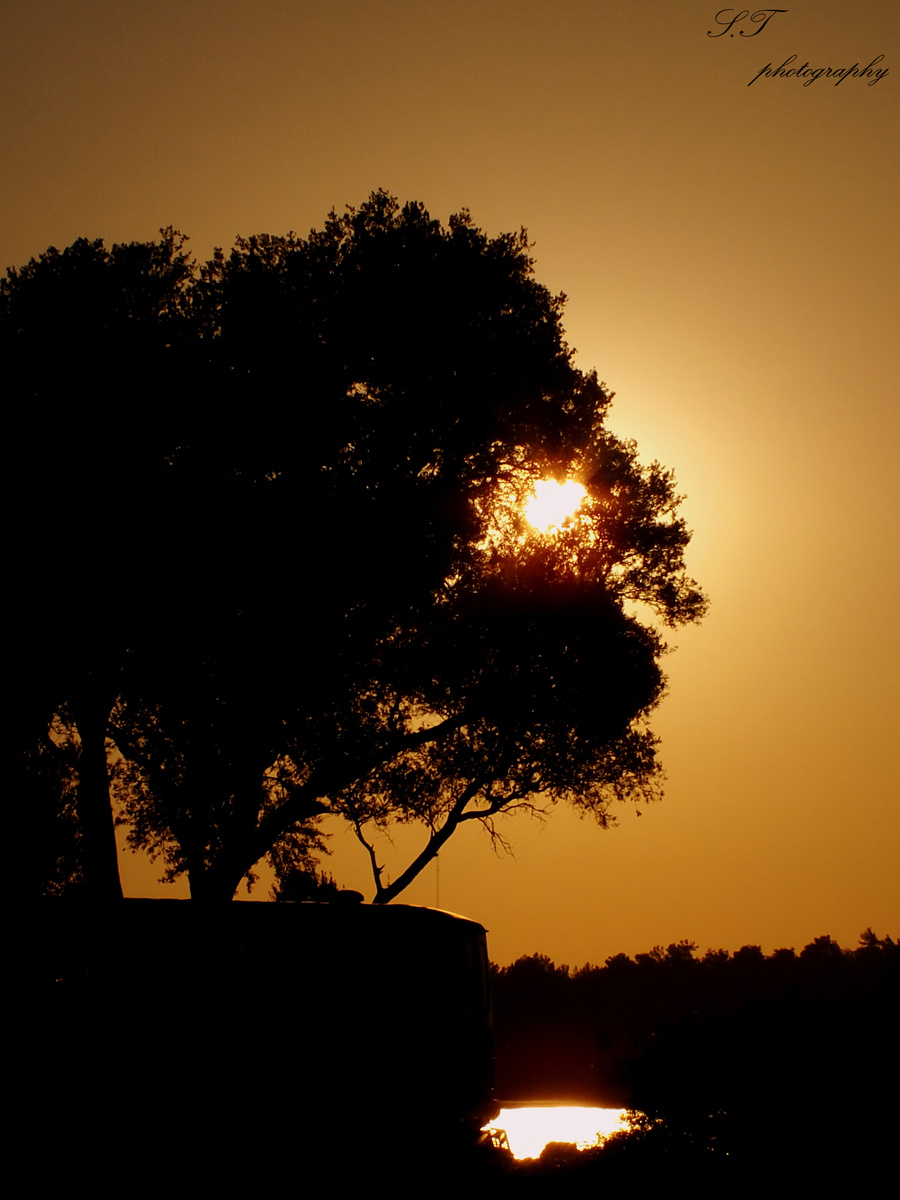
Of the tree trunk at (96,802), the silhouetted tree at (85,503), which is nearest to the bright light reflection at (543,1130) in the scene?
the tree trunk at (96,802)

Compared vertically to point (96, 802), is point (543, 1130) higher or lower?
lower

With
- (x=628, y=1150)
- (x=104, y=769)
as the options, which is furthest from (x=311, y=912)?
(x=104, y=769)

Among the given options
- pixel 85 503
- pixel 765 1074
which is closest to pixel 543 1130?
pixel 765 1074

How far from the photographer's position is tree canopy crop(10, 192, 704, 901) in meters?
17.7

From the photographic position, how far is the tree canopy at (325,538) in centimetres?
1773

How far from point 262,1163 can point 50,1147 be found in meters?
2.34

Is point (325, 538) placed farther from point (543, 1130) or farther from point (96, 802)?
point (543, 1130)

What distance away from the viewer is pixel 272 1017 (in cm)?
1159

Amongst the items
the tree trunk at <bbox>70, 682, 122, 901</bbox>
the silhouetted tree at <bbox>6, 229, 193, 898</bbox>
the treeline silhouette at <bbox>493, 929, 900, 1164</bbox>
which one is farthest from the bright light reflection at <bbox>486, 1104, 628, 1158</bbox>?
the silhouetted tree at <bbox>6, 229, 193, 898</bbox>

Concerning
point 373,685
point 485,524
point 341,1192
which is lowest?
point 341,1192

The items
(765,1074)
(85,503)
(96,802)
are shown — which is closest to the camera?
(765,1074)

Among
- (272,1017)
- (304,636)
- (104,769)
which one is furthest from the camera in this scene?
(304,636)

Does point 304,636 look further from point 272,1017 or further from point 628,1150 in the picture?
point 628,1150

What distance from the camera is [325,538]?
60.3ft
